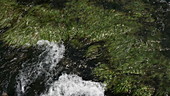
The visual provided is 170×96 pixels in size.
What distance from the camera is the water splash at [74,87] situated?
9.42m

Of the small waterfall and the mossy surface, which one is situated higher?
the mossy surface

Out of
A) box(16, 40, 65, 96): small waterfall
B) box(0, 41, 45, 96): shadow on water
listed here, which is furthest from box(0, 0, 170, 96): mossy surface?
box(16, 40, 65, 96): small waterfall

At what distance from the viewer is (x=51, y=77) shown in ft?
34.3

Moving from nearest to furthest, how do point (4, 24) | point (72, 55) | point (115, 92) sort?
point (115, 92), point (72, 55), point (4, 24)

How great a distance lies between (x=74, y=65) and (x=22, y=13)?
16.4 ft

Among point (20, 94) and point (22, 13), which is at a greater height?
point (22, 13)

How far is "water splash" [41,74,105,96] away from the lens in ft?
30.9

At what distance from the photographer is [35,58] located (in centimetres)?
1138

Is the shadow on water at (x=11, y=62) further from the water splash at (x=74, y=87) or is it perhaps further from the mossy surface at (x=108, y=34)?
the water splash at (x=74, y=87)

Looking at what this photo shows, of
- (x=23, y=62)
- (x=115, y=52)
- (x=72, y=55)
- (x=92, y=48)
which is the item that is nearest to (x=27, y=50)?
(x=23, y=62)

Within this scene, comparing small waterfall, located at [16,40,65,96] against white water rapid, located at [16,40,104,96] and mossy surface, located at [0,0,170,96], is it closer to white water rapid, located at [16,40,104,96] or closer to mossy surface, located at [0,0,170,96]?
white water rapid, located at [16,40,104,96]

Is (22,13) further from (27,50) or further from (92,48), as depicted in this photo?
(92,48)

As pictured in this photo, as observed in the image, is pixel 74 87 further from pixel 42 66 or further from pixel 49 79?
pixel 42 66

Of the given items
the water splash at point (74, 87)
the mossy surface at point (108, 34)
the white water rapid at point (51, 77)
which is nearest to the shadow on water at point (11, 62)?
the white water rapid at point (51, 77)
